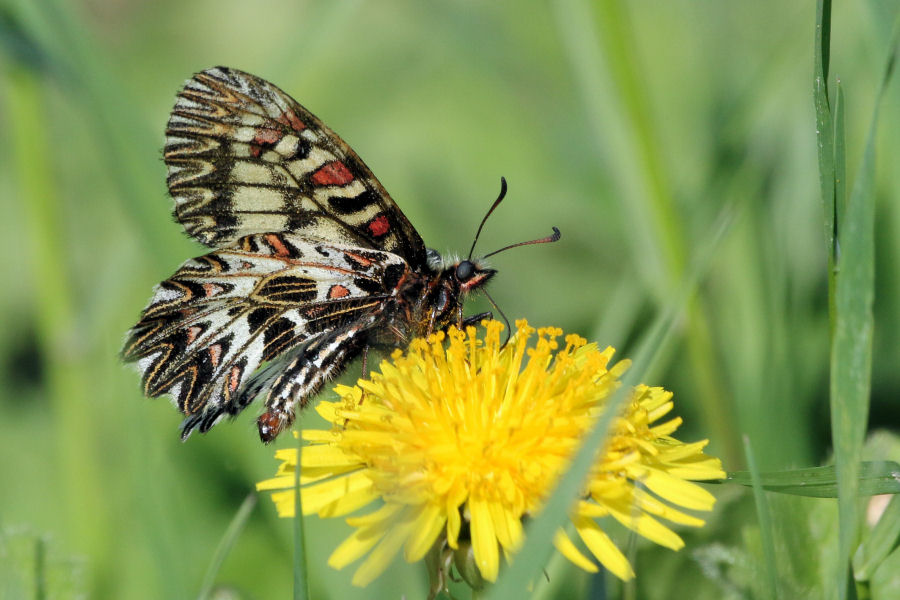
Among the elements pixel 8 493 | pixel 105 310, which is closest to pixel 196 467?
pixel 105 310

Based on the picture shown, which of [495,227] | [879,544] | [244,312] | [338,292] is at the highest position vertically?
[495,227]

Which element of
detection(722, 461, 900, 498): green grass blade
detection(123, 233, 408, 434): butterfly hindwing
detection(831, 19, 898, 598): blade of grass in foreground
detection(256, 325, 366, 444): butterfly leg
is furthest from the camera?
detection(123, 233, 408, 434): butterfly hindwing

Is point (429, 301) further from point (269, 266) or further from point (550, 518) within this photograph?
point (550, 518)

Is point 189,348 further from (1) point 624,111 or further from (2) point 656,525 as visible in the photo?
(1) point 624,111

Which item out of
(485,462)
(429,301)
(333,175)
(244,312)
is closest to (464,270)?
(429,301)

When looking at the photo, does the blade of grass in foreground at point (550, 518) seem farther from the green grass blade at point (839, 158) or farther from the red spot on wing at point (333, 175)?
the red spot on wing at point (333, 175)

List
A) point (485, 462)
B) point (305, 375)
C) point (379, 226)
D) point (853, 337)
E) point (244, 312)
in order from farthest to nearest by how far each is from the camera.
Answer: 1. point (379, 226)
2. point (244, 312)
3. point (305, 375)
4. point (485, 462)
5. point (853, 337)

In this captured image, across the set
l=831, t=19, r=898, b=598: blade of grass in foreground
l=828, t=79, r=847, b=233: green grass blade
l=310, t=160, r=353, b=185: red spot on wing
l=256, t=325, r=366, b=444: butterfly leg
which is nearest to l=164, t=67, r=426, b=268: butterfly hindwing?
l=310, t=160, r=353, b=185: red spot on wing

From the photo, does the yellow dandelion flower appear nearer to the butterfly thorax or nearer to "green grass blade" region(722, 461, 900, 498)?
"green grass blade" region(722, 461, 900, 498)

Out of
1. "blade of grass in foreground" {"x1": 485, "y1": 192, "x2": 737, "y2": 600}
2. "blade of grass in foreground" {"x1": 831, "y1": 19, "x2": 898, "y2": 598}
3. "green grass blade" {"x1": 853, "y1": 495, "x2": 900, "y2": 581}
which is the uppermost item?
"blade of grass in foreground" {"x1": 831, "y1": 19, "x2": 898, "y2": 598}
